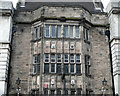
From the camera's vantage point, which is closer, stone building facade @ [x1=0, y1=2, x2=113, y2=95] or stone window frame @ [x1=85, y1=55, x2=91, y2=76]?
stone building facade @ [x1=0, y1=2, x2=113, y2=95]

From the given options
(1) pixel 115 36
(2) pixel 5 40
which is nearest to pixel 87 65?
(1) pixel 115 36

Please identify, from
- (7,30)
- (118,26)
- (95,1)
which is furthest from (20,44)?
(95,1)

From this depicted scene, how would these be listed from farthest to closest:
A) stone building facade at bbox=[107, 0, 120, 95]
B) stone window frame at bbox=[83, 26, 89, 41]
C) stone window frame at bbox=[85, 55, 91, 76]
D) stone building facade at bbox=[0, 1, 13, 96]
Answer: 1. stone window frame at bbox=[83, 26, 89, 41]
2. stone window frame at bbox=[85, 55, 91, 76]
3. stone building facade at bbox=[107, 0, 120, 95]
4. stone building facade at bbox=[0, 1, 13, 96]

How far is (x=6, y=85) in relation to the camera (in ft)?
66.5

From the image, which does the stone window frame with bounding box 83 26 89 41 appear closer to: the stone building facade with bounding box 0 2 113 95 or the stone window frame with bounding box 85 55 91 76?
the stone building facade with bounding box 0 2 113 95

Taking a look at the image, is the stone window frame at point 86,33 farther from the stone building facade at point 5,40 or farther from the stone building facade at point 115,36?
the stone building facade at point 5,40

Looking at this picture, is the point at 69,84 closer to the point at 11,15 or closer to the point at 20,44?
the point at 20,44

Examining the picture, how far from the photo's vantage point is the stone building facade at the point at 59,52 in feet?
66.2

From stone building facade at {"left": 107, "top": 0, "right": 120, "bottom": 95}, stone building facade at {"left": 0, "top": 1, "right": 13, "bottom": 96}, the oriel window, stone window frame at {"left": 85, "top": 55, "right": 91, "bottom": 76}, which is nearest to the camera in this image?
stone building facade at {"left": 0, "top": 1, "right": 13, "bottom": 96}

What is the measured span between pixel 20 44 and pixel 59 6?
214 inches

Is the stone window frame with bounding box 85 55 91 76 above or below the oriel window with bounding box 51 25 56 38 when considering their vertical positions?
below

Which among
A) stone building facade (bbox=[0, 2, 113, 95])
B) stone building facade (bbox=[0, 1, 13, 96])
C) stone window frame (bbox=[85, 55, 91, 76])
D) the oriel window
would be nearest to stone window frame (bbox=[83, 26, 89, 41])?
stone building facade (bbox=[0, 2, 113, 95])

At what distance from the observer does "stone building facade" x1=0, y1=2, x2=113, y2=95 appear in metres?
20.2

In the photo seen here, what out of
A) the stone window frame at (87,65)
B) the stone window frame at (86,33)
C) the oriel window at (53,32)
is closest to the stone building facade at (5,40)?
the oriel window at (53,32)
